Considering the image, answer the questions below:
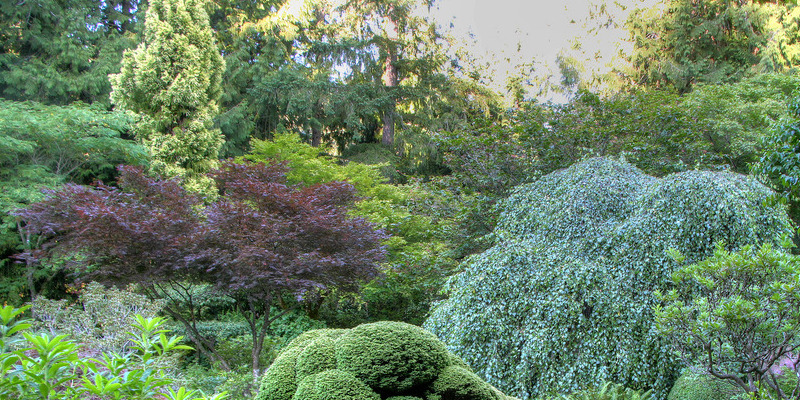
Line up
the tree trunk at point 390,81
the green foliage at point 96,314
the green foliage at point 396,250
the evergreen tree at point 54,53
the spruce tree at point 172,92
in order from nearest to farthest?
the green foliage at point 96,314
the green foliage at point 396,250
the spruce tree at point 172,92
the evergreen tree at point 54,53
the tree trunk at point 390,81

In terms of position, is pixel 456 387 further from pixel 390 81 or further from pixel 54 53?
pixel 54 53

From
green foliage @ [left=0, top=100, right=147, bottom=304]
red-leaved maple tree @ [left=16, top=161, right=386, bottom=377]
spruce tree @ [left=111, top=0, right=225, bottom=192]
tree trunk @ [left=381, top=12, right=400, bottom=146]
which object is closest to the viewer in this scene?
red-leaved maple tree @ [left=16, top=161, right=386, bottom=377]

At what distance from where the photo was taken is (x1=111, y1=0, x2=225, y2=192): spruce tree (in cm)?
1172

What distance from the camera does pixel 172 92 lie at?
38.5ft

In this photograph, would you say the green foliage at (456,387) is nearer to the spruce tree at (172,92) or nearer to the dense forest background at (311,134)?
the dense forest background at (311,134)

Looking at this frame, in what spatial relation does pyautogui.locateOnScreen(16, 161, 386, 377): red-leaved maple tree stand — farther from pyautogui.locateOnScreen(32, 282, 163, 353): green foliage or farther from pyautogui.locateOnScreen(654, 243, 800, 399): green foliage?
pyautogui.locateOnScreen(654, 243, 800, 399): green foliage

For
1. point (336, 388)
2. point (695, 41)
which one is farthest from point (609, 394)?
point (695, 41)

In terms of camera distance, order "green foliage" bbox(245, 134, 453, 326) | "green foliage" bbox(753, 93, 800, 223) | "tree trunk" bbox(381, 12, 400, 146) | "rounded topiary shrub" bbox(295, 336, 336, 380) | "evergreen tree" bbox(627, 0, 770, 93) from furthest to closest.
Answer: "tree trunk" bbox(381, 12, 400, 146) → "evergreen tree" bbox(627, 0, 770, 93) → "green foliage" bbox(245, 134, 453, 326) → "green foliage" bbox(753, 93, 800, 223) → "rounded topiary shrub" bbox(295, 336, 336, 380)

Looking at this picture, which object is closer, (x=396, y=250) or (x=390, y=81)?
(x=396, y=250)

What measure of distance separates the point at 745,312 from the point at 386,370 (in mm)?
2478

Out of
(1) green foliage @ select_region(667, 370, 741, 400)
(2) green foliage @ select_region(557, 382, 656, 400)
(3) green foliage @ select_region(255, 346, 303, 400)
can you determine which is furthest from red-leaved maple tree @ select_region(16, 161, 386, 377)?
(1) green foliage @ select_region(667, 370, 741, 400)

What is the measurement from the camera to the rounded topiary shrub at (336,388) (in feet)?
8.04

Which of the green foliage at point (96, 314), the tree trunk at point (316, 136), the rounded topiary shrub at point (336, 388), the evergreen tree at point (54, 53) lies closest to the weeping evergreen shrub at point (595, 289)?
the rounded topiary shrub at point (336, 388)

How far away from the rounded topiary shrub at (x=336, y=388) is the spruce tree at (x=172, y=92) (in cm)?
993
